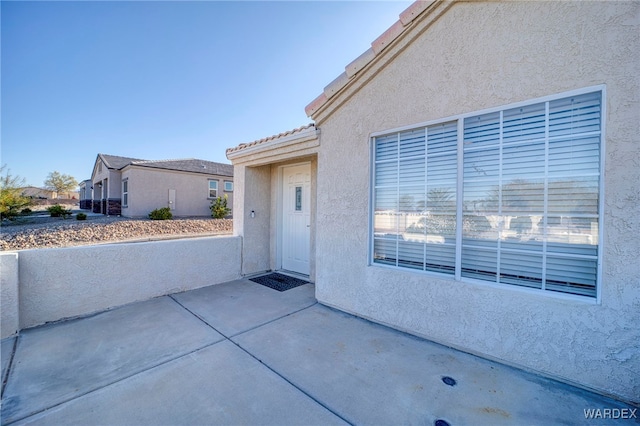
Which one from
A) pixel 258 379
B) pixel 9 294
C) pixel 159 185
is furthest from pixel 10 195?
pixel 258 379

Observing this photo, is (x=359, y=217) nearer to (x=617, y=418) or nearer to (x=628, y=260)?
(x=628, y=260)

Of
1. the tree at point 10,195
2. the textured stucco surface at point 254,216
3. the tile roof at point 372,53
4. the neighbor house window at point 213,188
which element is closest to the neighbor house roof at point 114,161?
the tree at point 10,195

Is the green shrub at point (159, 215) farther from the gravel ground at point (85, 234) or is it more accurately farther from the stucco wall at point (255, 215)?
the stucco wall at point (255, 215)

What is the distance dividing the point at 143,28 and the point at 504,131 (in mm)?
10527

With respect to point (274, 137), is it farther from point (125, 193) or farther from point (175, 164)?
point (125, 193)

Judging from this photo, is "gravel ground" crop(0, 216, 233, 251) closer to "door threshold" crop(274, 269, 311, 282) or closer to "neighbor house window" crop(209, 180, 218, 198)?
"door threshold" crop(274, 269, 311, 282)

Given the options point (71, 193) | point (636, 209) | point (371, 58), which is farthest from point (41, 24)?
point (71, 193)

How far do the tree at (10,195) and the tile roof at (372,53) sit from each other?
23.3 meters

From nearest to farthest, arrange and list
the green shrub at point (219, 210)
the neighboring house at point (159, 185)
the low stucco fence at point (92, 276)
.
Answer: the low stucco fence at point (92, 276) → the neighboring house at point (159, 185) → the green shrub at point (219, 210)

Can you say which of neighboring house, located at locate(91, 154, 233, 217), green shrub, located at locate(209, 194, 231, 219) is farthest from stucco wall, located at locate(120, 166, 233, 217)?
green shrub, located at locate(209, 194, 231, 219)

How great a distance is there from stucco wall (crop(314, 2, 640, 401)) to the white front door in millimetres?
2168

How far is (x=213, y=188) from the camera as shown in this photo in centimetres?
2572

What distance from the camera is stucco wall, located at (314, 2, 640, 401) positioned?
258cm

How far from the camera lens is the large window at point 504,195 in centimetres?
289
